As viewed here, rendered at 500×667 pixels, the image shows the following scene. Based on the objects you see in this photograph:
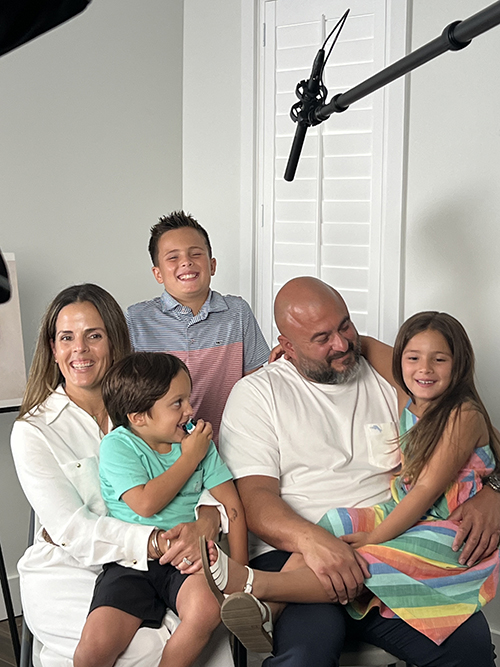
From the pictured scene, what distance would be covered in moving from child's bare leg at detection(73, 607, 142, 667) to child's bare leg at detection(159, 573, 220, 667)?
0.10 meters

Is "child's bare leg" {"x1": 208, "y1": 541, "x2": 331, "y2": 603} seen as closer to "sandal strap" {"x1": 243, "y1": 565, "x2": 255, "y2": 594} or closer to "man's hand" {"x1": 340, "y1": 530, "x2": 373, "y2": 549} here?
"sandal strap" {"x1": 243, "y1": 565, "x2": 255, "y2": 594}

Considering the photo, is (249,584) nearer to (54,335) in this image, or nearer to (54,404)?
(54,404)

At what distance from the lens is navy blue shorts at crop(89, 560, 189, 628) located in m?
1.75

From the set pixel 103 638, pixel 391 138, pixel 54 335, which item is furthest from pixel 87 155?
pixel 103 638

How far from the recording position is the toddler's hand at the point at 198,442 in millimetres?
1906

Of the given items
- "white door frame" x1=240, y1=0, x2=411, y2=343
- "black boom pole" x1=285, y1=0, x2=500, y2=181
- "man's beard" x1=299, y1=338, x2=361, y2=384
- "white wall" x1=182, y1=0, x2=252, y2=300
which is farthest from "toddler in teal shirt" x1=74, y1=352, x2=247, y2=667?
"white wall" x1=182, y1=0, x2=252, y2=300

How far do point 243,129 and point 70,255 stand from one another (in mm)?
927

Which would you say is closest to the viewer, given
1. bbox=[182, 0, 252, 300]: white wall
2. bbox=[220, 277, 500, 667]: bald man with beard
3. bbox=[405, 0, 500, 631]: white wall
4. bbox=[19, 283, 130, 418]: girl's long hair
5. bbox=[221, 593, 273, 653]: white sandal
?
bbox=[221, 593, 273, 653]: white sandal

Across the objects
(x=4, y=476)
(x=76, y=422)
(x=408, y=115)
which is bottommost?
(x=4, y=476)

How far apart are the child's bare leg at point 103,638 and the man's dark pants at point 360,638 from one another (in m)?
0.34

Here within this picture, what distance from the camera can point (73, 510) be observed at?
190cm

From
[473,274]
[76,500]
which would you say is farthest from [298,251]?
[76,500]

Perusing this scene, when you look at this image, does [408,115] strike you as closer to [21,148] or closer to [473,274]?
[473,274]

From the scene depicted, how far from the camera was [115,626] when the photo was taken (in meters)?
1.71
